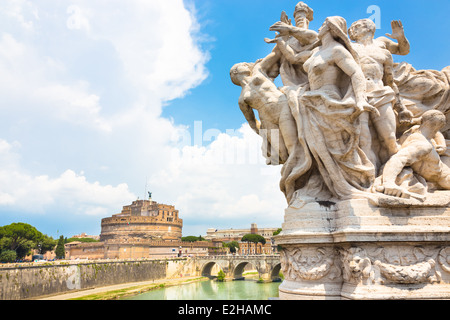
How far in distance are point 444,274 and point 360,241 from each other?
1079mm

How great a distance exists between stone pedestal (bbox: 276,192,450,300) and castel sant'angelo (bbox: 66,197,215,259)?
57425 millimetres

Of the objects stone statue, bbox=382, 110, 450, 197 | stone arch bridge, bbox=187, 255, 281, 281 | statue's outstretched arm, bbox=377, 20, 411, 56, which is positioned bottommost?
stone arch bridge, bbox=187, 255, 281, 281

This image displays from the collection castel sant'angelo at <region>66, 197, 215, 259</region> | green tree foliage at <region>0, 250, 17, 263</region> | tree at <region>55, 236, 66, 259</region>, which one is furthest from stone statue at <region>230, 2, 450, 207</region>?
tree at <region>55, 236, 66, 259</region>

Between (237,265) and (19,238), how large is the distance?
116 ft

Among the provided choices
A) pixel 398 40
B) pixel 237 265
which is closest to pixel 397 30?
pixel 398 40

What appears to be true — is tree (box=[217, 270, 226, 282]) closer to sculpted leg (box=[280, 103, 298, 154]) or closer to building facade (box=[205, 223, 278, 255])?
building facade (box=[205, 223, 278, 255])

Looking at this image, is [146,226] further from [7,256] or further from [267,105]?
[267,105]

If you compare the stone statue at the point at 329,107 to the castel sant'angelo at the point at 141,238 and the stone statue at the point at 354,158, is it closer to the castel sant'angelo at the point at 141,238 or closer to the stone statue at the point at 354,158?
the stone statue at the point at 354,158

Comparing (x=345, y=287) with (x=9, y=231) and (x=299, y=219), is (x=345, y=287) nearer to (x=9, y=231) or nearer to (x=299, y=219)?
(x=299, y=219)

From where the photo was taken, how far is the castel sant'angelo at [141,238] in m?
58.3

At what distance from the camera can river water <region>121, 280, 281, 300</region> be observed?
1444 inches

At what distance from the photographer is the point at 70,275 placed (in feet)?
122

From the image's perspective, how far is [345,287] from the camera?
150 inches

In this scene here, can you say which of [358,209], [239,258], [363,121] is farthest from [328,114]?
[239,258]
